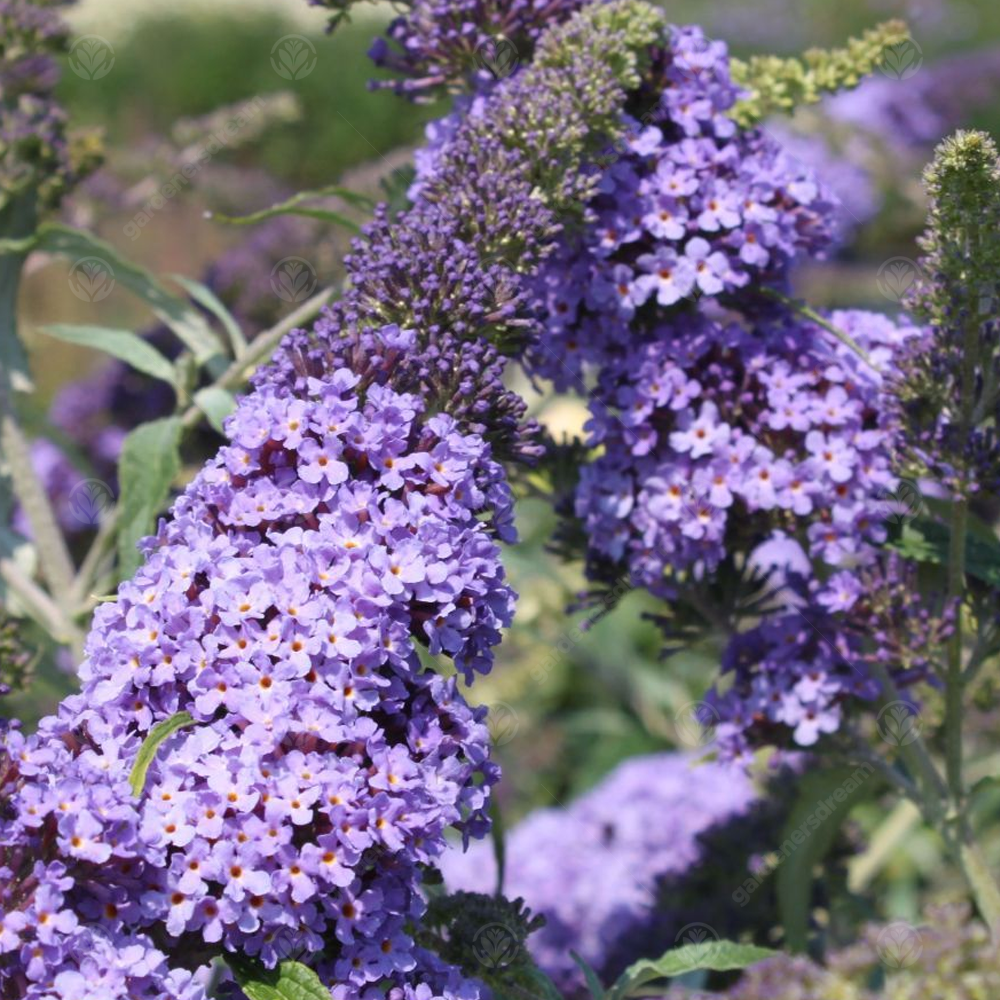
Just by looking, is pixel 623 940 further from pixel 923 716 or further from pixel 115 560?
pixel 115 560

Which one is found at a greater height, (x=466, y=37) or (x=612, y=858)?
(x=466, y=37)

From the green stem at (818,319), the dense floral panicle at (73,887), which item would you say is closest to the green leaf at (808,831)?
the green stem at (818,319)

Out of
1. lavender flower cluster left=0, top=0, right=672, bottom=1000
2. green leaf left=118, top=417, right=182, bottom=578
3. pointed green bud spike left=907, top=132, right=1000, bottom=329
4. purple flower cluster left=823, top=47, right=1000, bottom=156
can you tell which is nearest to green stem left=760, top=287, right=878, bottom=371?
pointed green bud spike left=907, top=132, right=1000, bottom=329

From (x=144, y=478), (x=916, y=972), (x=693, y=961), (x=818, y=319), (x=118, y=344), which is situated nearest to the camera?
(x=916, y=972)

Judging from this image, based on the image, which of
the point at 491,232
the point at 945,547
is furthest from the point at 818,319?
the point at 491,232

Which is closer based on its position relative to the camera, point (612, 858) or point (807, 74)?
point (807, 74)

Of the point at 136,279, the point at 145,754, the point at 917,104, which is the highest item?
the point at 917,104

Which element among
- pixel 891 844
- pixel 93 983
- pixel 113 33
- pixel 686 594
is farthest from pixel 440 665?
pixel 113 33

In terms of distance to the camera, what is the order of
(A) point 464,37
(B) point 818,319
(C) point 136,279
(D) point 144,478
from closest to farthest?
1. (B) point 818,319
2. (A) point 464,37
3. (D) point 144,478
4. (C) point 136,279

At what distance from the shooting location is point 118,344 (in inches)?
99.0

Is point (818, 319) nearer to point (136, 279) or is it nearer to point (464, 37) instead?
point (464, 37)

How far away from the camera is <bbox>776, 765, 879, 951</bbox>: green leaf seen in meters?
2.38

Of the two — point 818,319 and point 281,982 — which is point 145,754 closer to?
point 281,982

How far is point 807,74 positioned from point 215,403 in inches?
44.1
